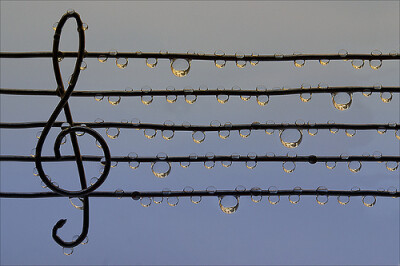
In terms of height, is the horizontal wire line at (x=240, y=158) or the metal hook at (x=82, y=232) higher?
the horizontal wire line at (x=240, y=158)

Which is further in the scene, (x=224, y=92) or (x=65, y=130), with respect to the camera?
(x=224, y=92)

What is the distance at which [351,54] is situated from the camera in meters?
1.43

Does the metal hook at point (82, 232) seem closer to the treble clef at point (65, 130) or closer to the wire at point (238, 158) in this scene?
the treble clef at point (65, 130)

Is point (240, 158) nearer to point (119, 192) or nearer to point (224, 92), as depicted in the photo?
point (224, 92)

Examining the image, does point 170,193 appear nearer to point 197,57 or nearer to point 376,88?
point 197,57

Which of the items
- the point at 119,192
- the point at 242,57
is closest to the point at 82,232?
the point at 119,192

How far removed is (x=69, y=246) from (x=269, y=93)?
0.74 m

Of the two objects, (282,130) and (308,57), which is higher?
(308,57)

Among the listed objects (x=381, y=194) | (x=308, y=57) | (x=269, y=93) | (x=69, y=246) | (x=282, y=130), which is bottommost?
(x=69, y=246)

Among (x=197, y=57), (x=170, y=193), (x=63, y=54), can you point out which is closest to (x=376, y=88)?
(x=197, y=57)

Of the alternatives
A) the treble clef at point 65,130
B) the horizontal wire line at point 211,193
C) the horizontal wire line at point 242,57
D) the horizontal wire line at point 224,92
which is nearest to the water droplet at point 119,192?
the horizontal wire line at point 211,193

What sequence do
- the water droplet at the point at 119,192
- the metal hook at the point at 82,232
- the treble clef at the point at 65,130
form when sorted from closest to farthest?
the treble clef at the point at 65,130 → the metal hook at the point at 82,232 → the water droplet at the point at 119,192

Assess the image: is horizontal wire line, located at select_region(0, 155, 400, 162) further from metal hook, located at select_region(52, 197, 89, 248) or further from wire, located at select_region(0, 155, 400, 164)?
metal hook, located at select_region(52, 197, 89, 248)

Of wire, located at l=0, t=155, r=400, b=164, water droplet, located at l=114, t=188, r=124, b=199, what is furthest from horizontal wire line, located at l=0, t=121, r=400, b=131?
water droplet, located at l=114, t=188, r=124, b=199
